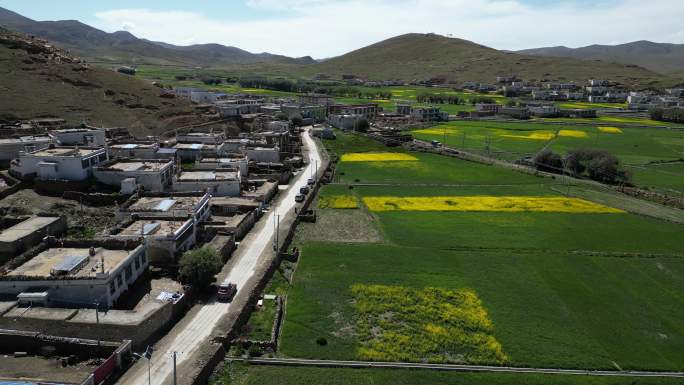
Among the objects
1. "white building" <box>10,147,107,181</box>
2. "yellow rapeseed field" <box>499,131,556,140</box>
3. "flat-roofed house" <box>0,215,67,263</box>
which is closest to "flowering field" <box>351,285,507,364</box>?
"flat-roofed house" <box>0,215,67,263</box>

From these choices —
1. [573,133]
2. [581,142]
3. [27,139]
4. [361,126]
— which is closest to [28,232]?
[27,139]

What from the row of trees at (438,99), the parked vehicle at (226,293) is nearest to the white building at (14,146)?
the parked vehicle at (226,293)

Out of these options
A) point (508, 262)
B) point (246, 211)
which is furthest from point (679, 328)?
point (246, 211)

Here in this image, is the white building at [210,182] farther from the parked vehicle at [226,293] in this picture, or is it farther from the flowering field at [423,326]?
the flowering field at [423,326]

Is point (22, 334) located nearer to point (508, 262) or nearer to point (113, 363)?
point (113, 363)

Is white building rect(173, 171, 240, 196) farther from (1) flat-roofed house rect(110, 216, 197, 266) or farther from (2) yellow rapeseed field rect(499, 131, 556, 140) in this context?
(2) yellow rapeseed field rect(499, 131, 556, 140)
